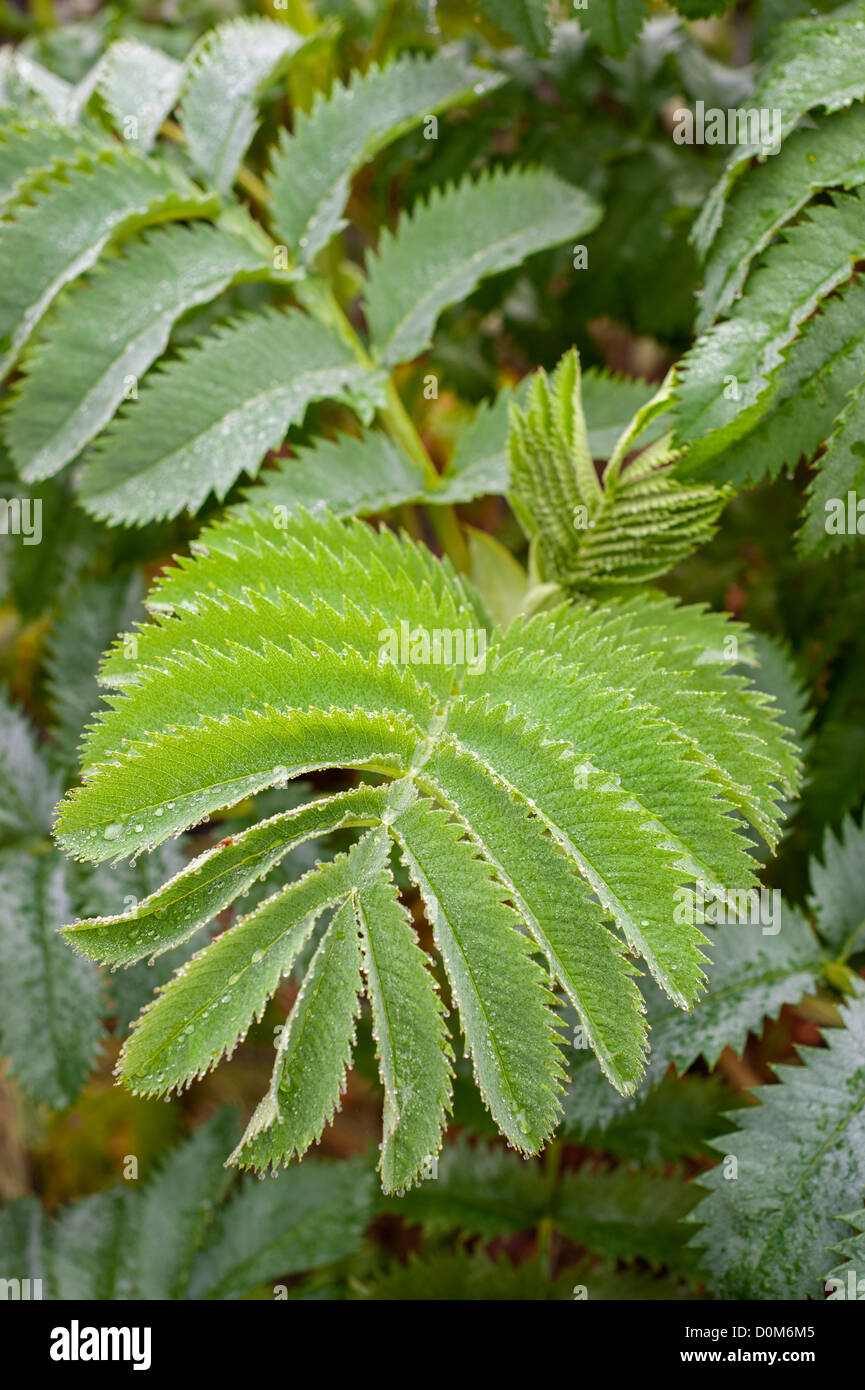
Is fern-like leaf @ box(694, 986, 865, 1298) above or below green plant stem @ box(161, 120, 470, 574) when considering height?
below

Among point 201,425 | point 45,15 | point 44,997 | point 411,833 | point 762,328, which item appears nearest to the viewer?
point 411,833

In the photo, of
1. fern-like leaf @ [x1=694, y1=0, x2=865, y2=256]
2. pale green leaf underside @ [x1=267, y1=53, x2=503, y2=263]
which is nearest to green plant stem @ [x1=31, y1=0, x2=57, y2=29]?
pale green leaf underside @ [x1=267, y1=53, x2=503, y2=263]

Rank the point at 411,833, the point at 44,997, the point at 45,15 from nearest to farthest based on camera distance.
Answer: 1. the point at 411,833
2. the point at 44,997
3. the point at 45,15

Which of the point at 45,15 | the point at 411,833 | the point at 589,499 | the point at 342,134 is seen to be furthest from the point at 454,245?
the point at 45,15

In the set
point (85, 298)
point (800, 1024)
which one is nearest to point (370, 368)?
point (85, 298)

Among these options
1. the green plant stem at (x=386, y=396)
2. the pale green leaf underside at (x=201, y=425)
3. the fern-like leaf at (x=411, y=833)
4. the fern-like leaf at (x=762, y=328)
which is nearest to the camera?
the fern-like leaf at (x=411, y=833)

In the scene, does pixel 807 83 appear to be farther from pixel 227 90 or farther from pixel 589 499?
pixel 227 90

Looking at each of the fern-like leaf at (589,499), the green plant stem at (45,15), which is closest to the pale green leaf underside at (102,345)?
the fern-like leaf at (589,499)

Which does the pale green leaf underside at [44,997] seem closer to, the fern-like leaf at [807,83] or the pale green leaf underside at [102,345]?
the pale green leaf underside at [102,345]

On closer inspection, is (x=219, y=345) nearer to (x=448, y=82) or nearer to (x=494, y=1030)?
(x=448, y=82)

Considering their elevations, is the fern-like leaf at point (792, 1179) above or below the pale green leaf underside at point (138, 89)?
below

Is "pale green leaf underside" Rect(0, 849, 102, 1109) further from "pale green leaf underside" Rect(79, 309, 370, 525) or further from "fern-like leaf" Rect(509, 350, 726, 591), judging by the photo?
"fern-like leaf" Rect(509, 350, 726, 591)
